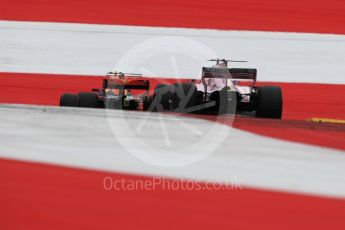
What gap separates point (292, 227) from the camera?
422cm

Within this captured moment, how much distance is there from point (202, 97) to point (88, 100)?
1.78 metres

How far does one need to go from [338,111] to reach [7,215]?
8.41 meters

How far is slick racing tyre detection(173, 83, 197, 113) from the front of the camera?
895 centimetres

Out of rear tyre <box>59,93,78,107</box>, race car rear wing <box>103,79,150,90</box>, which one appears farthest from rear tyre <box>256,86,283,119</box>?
rear tyre <box>59,93,78,107</box>

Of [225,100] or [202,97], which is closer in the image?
[225,100]

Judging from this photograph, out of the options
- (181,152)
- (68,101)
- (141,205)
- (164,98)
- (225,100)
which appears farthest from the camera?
(68,101)

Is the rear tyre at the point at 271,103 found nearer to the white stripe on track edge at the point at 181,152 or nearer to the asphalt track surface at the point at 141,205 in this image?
the asphalt track surface at the point at 141,205

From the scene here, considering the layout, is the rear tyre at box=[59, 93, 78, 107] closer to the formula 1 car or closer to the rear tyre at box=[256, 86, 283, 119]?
the formula 1 car

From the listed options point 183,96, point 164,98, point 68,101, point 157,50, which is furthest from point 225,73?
point 157,50

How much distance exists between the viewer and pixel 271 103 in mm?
9359

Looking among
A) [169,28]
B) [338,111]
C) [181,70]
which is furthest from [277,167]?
[169,28]

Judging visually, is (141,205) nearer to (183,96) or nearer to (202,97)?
(183,96)

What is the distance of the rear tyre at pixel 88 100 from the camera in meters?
9.95

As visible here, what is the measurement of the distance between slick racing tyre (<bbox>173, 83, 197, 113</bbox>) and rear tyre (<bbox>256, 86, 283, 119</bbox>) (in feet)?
3.39
